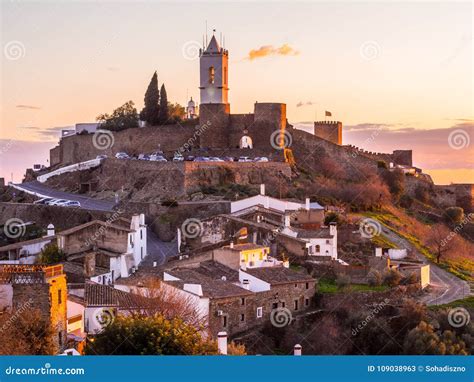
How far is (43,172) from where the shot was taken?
156 ft

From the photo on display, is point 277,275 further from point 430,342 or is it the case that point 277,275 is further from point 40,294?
point 40,294

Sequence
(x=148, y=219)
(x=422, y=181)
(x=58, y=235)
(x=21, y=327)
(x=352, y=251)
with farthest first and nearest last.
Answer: (x=422, y=181) < (x=148, y=219) < (x=352, y=251) < (x=58, y=235) < (x=21, y=327)

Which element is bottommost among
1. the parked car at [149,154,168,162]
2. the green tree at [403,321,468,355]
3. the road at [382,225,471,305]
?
the green tree at [403,321,468,355]

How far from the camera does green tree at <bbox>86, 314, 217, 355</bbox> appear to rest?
721 inches

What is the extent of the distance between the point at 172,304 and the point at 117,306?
3.59 feet

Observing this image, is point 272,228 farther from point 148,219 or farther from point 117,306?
point 117,306

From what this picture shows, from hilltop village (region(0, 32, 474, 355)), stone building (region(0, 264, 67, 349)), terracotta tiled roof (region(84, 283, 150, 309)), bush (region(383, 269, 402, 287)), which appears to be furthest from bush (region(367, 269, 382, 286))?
stone building (region(0, 264, 67, 349))

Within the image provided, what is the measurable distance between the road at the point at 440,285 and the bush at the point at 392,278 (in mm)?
754

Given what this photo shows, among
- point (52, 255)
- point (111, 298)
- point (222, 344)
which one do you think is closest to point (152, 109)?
point (52, 255)

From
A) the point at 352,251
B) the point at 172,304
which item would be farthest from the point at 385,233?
the point at 172,304

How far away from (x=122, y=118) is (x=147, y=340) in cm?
3036

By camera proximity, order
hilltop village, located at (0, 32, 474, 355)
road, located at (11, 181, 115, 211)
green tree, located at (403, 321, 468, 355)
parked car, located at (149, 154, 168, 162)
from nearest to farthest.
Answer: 1. green tree, located at (403, 321, 468, 355)
2. hilltop village, located at (0, 32, 474, 355)
3. road, located at (11, 181, 115, 211)
4. parked car, located at (149, 154, 168, 162)

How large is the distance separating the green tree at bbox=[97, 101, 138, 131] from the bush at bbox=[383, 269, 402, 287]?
1991cm

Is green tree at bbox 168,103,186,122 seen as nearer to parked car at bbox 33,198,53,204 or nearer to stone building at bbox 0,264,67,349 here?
parked car at bbox 33,198,53,204
